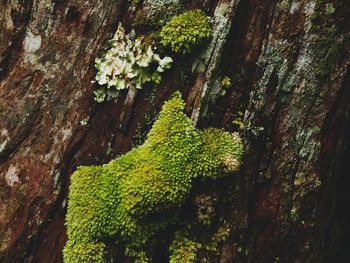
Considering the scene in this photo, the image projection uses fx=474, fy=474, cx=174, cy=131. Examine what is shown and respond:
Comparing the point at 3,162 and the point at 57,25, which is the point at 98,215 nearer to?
the point at 3,162

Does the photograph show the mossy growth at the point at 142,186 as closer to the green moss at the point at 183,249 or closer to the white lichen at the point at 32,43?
the green moss at the point at 183,249

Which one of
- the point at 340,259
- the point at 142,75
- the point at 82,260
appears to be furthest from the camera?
the point at 340,259

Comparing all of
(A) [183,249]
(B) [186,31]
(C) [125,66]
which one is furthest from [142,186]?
(B) [186,31]

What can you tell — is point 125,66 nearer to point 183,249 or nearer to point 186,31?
point 186,31

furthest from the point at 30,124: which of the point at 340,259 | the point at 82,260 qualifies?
the point at 340,259

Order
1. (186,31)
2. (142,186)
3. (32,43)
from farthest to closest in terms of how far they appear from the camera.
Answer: (32,43) < (186,31) < (142,186)

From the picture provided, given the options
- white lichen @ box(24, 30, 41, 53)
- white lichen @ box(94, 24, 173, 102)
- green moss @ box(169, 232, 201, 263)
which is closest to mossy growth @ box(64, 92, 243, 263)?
green moss @ box(169, 232, 201, 263)
